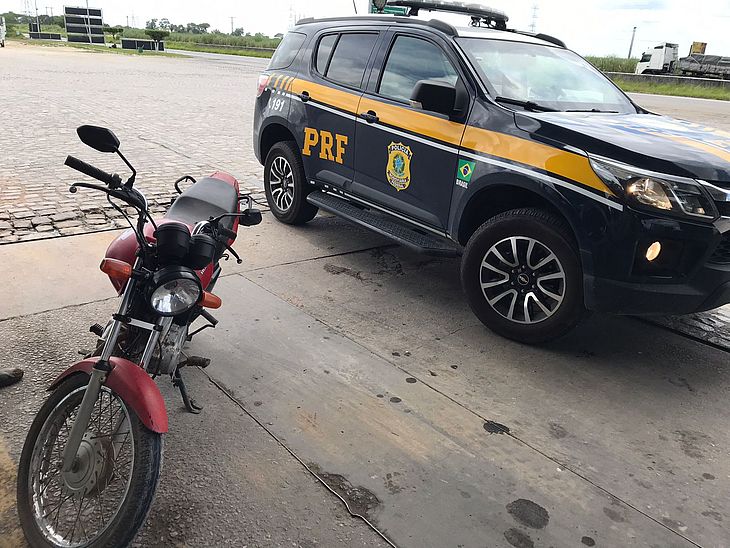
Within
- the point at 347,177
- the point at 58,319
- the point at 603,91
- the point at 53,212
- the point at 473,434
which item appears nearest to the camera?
the point at 473,434

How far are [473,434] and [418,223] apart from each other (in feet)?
6.72

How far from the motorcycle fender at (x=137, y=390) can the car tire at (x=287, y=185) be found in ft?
12.7

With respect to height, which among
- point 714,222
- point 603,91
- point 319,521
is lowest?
point 319,521

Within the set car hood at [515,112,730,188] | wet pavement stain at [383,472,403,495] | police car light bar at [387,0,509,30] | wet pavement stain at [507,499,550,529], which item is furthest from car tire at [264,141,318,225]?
wet pavement stain at [507,499,550,529]

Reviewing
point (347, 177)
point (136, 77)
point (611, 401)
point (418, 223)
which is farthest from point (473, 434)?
point (136, 77)

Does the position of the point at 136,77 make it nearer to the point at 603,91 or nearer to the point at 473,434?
the point at 603,91

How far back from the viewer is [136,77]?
21953mm

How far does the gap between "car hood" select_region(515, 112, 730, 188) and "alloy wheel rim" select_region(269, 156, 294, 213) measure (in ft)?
9.13

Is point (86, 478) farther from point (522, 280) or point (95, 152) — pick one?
point (95, 152)

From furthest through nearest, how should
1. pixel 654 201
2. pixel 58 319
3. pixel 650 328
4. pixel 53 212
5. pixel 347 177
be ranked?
1. pixel 53 212
2. pixel 347 177
3. pixel 650 328
4. pixel 58 319
5. pixel 654 201

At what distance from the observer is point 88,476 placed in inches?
92.2

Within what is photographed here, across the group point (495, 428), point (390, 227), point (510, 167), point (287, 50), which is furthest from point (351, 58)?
point (495, 428)

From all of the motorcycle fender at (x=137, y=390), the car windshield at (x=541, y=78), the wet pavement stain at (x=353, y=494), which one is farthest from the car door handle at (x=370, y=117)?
the motorcycle fender at (x=137, y=390)

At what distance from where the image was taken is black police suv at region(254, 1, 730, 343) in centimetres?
353
